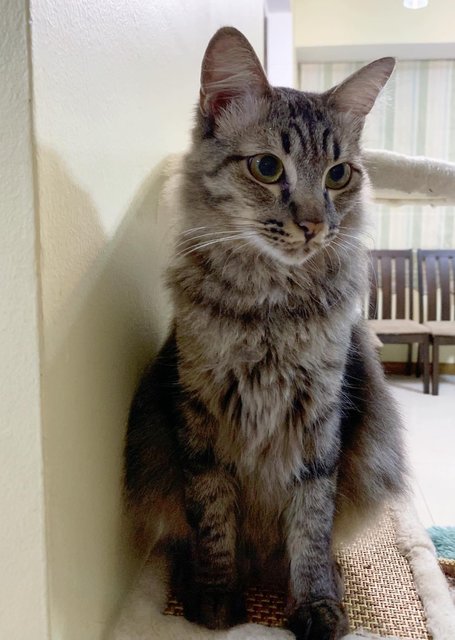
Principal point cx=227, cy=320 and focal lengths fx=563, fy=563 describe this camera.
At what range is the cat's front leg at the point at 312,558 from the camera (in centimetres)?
89

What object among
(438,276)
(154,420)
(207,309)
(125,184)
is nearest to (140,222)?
(125,184)

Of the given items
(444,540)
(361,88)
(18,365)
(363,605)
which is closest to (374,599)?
(363,605)

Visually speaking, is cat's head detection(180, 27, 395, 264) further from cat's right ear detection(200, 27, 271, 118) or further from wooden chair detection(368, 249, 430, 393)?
wooden chair detection(368, 249, 430, 393)

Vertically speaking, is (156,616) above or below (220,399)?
below

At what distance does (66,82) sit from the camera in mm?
668

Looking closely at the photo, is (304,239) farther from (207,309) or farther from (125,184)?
(125,184)

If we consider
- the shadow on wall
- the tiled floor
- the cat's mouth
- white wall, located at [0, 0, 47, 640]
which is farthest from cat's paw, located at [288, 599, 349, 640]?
the tiled floor

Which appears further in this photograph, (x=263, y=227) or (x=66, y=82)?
(x=263, y=227)

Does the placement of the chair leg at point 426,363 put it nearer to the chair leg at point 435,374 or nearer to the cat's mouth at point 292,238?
the chair leg at point 435,374

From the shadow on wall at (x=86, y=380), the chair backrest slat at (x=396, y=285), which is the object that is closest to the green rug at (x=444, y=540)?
the shadow on wall at (x=86, y=380)

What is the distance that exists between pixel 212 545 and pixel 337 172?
0.65 m

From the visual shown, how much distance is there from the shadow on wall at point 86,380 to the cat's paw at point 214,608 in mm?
125

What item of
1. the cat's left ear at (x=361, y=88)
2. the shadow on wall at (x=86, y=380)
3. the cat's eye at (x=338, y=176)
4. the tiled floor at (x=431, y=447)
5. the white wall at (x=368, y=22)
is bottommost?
the tiled floor at (x=431, y=447)

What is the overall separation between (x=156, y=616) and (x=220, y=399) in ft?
1.21
